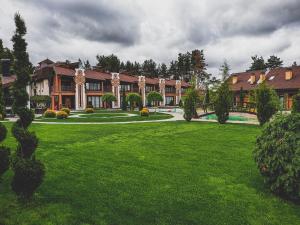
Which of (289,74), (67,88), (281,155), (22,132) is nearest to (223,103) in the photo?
(281,155)

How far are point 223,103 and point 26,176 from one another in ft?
63.3

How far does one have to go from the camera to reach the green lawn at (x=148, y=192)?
16.6ft

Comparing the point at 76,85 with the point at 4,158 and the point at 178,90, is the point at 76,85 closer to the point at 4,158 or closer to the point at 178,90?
the point at 178,90

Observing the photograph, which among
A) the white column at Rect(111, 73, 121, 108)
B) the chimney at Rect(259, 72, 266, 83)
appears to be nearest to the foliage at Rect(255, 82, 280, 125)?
the chimney at Rect(259, 72, 266, 83)

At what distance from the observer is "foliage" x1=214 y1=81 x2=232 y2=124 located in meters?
22.0

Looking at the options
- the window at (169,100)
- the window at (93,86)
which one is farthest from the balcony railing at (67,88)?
the window at (169,100)

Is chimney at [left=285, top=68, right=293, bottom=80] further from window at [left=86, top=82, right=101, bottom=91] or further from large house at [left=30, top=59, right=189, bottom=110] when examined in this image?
window at [left=86, top=82, right=101, bottom=91]

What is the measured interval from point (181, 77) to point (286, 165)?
93339 mm

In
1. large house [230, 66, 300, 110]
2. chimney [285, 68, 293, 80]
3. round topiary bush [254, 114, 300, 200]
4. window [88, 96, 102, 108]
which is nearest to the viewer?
round topiary bush [254, 114, 300, 200]

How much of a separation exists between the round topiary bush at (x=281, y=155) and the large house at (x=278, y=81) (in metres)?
30.4

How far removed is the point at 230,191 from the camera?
21.2 ft

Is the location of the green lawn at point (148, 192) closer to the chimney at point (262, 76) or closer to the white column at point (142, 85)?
the chimney at point (262, 76)

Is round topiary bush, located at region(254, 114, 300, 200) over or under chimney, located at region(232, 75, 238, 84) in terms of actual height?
under

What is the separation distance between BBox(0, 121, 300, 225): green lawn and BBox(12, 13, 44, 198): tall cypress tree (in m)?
0.46
